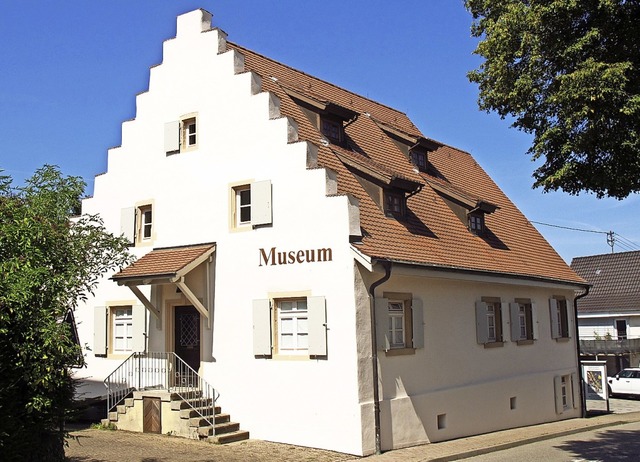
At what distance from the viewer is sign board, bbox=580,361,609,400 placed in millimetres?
25219

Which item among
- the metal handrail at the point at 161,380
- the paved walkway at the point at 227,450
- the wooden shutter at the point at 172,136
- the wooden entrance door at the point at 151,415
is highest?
the wooden shutter at the point at 172,136

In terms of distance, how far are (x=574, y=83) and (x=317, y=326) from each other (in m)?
6.85

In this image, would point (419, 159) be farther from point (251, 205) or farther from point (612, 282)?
point (612, 282)

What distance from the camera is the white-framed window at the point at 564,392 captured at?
Result: 21.9m

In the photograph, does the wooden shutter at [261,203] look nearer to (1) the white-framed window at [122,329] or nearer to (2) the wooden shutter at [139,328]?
(2) the wooden shutter at [139,328]

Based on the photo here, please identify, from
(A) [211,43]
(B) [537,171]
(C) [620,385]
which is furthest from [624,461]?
(C) [620,385]

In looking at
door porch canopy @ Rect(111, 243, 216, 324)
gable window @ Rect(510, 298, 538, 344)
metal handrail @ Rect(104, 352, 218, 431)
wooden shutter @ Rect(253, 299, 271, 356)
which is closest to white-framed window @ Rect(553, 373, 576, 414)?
gable window @ Rect(510, 298, 538, 344)

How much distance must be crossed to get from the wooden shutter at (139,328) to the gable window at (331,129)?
20.6ft

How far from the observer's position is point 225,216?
16516mm

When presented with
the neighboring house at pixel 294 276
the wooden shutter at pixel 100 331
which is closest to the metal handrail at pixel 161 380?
the neighboring house at pixel 294 276

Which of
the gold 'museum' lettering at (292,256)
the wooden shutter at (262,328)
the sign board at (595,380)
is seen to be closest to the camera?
the gold 'museum' lettering at (292,256)

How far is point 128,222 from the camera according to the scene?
726 inches

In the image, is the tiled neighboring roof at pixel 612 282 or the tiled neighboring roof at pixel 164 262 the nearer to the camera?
the tiled neighboring roof at pixel 164 262

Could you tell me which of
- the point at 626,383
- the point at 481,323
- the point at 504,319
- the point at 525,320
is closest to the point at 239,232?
the point at 481,323
